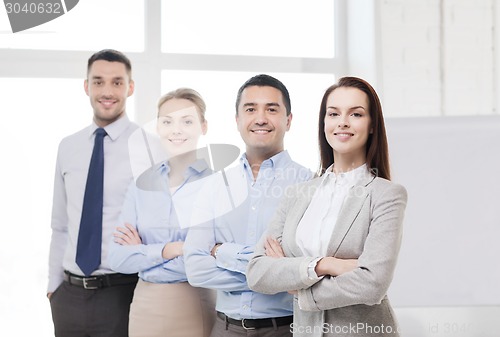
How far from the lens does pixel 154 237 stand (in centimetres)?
237

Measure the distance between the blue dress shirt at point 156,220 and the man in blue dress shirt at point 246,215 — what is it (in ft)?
0.49

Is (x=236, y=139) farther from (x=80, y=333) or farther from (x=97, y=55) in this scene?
(x=80, y=333)

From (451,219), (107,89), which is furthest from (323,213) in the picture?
(107,89)

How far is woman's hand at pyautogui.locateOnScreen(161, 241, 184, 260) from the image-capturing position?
2.27 meters

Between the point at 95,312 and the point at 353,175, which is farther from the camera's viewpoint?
the point at 95,312

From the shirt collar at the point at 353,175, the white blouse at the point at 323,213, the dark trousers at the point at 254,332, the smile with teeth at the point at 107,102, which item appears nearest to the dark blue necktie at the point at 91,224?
the smile with teeth at the point at 107,102

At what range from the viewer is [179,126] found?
2.47 m

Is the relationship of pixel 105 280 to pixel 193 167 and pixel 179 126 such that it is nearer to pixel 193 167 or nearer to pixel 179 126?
pixel 193 167

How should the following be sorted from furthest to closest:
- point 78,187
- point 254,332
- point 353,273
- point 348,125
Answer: point 78,187 → point 254,332 → point 348,125 → point 353,273

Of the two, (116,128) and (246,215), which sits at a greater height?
(116,128)

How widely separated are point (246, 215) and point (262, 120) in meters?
0.34

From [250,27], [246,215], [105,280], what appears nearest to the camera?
[246,215]

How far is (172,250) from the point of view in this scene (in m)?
2.27

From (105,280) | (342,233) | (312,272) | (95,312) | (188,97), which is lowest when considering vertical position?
(95,312)
